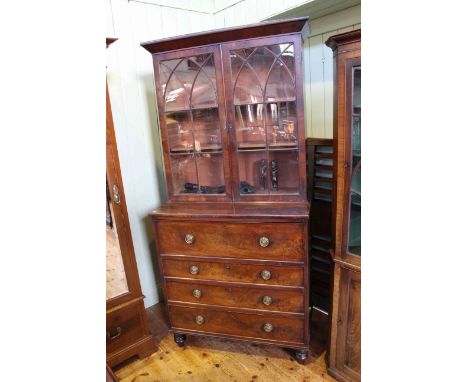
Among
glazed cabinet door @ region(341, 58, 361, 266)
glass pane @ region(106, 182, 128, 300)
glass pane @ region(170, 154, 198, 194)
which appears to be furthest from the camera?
glass pane @ region(170, 154, 198, 194)

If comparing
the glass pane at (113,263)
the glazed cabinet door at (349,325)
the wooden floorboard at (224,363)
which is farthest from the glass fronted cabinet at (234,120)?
the wooden floorboard at (224,363)

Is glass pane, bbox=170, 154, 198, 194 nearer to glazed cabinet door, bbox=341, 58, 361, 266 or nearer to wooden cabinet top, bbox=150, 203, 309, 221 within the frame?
wooden cabinet top, bbox=150, 203, 309, 221

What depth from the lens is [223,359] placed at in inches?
68.5

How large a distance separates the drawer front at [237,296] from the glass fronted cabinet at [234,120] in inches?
19.8

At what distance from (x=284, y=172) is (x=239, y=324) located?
2.97 ft

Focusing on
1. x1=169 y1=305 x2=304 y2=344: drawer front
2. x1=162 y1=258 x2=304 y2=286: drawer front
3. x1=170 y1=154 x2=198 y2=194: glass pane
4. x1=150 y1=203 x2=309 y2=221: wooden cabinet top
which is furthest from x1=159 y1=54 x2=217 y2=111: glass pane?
x1=169 y1=305 x2=304 y2=344: drawer front

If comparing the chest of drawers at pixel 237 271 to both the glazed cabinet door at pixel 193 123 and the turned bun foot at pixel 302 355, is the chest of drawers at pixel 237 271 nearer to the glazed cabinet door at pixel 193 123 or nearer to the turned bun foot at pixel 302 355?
the turned bun foot at pixel 302 355

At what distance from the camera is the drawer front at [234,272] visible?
1.52m

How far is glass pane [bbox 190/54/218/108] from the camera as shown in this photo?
5.17ft

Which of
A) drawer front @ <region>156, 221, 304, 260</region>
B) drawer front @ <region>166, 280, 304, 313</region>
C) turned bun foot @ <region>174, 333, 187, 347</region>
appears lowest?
turned bun foot @ <region>174, 333, 187, 347</region>

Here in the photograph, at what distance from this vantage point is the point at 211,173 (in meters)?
1.78

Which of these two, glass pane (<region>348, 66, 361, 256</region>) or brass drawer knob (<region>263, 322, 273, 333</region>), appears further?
brass drawer knob (<region>263, 322, 273, 333</region>)
